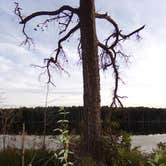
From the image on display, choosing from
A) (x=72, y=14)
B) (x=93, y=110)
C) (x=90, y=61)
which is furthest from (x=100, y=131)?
(x=72, y=14)

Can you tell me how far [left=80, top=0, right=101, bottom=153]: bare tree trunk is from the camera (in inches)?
364

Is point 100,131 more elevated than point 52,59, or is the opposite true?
point 52,59

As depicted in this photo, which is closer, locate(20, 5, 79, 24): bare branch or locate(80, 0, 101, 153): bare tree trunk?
locate(80, 0, 101, 153): bare tree trunk

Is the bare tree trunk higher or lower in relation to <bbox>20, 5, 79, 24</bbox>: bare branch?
lower

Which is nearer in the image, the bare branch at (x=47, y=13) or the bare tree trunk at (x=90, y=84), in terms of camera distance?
the bare tree trunk at (x=90, y=84)

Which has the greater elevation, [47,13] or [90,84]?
[47,13]

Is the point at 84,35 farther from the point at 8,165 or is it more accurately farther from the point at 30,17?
the point at 8,165

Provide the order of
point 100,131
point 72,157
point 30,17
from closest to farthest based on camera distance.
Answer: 1. point 72,157
2. point 100,131
3. point 30,17

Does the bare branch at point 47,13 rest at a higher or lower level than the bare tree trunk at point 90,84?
higher

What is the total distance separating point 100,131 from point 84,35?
1880 millimetres

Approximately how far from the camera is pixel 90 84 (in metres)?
9.31

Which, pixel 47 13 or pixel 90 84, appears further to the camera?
pixel 47 13

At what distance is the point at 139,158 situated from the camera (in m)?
8.98

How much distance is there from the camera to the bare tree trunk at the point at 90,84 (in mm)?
9250
